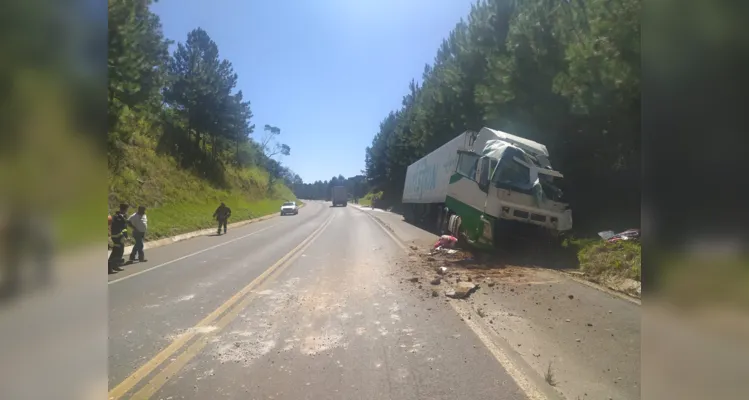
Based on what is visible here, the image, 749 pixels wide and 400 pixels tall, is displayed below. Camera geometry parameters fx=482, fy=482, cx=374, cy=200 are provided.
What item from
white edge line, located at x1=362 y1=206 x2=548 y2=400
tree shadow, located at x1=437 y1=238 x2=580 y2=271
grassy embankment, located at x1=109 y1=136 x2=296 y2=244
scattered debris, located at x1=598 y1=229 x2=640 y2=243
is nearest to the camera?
white edge line, located at x1=362 y1=206 x2=548 y2=400

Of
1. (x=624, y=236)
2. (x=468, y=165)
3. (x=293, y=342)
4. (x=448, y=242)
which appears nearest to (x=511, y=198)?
(x=624, y=236)

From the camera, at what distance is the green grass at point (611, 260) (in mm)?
8867

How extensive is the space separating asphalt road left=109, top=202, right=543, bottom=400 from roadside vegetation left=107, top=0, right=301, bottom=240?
8.32 m

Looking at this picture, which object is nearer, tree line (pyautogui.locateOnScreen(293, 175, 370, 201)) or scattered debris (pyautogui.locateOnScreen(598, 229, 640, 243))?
scattered debris (pyautogui.locateOnScreen(598, 229, 640, 243))

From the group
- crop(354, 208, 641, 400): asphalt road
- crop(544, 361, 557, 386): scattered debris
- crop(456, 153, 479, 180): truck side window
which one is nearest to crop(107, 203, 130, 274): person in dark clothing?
crop(354, 208, 641, 400): asphalt road

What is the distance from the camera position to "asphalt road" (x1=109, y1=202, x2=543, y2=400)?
13.8ft

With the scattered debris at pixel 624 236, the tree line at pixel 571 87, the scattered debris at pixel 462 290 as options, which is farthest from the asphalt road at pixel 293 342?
the scattered debris at pixel 624 236

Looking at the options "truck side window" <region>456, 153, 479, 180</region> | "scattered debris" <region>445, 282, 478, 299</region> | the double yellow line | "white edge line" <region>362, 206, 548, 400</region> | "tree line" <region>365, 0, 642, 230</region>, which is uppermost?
"tree line" <region>365, 0, 642, 230</region>

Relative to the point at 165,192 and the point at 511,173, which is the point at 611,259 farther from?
the point at 165,192

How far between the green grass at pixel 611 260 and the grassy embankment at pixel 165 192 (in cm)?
1605

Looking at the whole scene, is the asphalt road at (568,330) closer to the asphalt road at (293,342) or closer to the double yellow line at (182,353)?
the asphalt road at (293,342)

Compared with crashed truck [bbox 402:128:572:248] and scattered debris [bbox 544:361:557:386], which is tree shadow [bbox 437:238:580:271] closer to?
crashed truck [bbox 402:128:572:248]

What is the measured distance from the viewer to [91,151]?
2.14 m

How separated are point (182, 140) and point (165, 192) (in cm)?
1794
